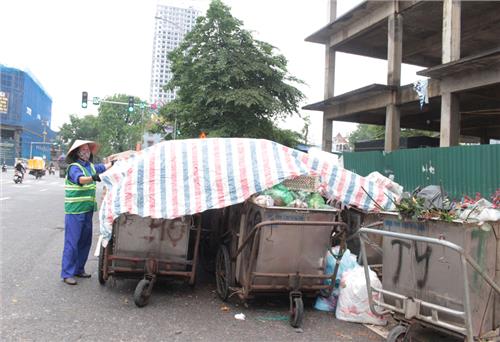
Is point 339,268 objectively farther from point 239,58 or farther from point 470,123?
point 470,123

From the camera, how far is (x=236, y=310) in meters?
5.01

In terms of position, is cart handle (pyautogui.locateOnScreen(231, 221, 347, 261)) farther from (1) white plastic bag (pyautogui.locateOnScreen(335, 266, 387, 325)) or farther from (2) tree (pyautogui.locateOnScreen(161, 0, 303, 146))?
(2) tree (pyautogui.locateOnScreen(161, 0, 303, 146))

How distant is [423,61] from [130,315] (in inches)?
801

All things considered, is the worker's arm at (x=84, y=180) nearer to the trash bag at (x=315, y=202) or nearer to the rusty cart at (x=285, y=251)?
the rusty cart at (x=285, y=251)

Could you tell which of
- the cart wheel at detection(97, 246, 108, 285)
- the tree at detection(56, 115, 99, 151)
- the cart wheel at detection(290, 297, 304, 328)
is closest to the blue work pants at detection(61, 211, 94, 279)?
the cart wheel at detection(97, 246, 108, 285)

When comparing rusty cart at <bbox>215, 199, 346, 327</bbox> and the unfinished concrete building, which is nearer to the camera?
rusty cart at <bbox>215, 199, 346, 327</bbox>

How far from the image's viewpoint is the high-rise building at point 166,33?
24.3 metres

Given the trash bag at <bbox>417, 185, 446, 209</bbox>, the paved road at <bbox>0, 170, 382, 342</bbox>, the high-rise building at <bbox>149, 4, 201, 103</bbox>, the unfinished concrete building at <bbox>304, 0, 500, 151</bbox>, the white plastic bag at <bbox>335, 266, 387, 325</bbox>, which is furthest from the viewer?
the high-rise building at <bbox>149, 4, 201, 103</bbox>

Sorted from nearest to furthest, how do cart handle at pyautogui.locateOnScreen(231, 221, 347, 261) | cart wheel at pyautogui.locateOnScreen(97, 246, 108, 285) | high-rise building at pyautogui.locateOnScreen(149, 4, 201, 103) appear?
cart handle at pyautogui.locateOnScreen(231, 221, 347, 261), cart wheel at pyautogui.locateOnScreen(97, 246, 108, 285), high-rise building at pyautogui.locateOnScreen(149, 4, 201, 103)

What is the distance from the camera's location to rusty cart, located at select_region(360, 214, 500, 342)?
3.45 metres

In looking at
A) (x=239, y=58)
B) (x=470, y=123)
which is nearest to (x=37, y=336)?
(x=239, y=58)

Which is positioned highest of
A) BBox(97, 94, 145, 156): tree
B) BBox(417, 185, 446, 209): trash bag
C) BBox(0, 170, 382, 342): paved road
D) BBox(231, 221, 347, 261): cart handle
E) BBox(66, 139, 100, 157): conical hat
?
BBox(97, 94, 145, 156): tree

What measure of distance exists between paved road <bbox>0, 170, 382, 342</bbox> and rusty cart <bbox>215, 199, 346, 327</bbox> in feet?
0.96

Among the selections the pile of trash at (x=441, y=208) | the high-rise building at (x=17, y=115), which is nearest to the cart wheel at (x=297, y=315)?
the pile of trash at (x=441, y=208)
